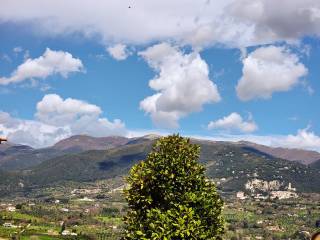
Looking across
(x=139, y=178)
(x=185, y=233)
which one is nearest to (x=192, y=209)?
(x=185, y=233)

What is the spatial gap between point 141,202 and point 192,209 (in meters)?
4.56

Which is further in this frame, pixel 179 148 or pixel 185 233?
pixel 179 148

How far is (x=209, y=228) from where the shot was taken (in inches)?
1581

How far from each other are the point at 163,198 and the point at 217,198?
4.62 m

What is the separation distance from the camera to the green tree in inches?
1539

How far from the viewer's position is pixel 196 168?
40.9 metres

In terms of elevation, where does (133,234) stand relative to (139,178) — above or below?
below

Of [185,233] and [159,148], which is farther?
[159,148]

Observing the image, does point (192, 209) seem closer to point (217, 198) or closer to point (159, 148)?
point (217, 198)

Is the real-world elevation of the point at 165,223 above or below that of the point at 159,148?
below

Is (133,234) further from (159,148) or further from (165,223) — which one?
(159,148)

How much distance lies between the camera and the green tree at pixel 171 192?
1539 inches

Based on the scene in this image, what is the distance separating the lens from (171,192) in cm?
3969

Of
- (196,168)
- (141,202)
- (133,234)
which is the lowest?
(133,234)
